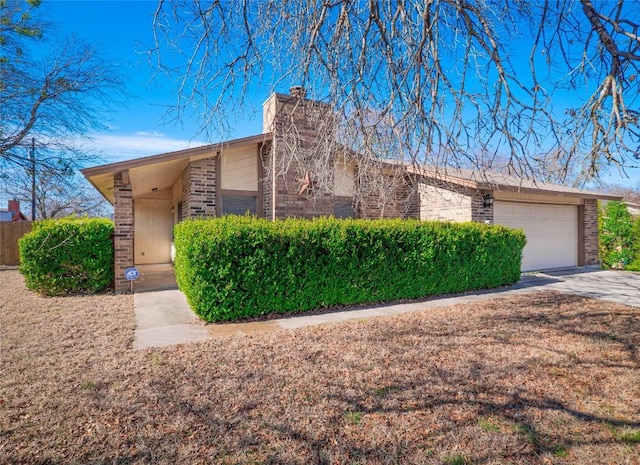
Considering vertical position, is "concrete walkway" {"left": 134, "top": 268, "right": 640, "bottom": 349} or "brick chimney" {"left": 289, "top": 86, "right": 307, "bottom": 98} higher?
"brick chimney" {"left": 289, "top": 86, "right": 307, "bottom": 98}

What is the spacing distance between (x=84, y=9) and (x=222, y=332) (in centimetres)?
533

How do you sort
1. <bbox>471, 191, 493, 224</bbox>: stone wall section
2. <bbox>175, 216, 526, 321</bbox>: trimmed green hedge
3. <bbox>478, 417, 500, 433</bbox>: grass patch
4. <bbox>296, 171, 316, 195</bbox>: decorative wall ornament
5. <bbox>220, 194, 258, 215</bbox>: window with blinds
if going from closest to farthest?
<bbox>478, 417, 500, 433</bbox>: grass patch < <bbox>175, 216, 526, 321</bbox>: trimmed green hedge < <bbox>296, 171, 316, 195</bbox>: decorative wall ornament < <bbox>220, 194, 258, 215</bbox>: window with blinds < <bbox>471, 191, 493, 224</bbox>: stone wall section

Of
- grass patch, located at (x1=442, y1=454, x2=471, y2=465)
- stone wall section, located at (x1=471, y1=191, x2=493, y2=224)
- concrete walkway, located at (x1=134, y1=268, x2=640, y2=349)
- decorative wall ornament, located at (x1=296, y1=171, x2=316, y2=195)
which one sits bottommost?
grass patch, located at (x1=442, y1=454, x2=471, y2=465)

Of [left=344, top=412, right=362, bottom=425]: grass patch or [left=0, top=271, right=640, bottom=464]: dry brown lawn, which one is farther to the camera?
[left=344, top=412, right=362, bottom=425]: grass patch

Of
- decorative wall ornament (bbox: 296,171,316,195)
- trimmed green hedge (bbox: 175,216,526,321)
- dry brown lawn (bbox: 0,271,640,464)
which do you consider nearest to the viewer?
dry brown lawn (bbox: 0,271,640,464)

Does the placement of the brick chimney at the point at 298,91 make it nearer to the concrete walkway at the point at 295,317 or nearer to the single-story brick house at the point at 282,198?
the single-story brick house at the point at 282,198

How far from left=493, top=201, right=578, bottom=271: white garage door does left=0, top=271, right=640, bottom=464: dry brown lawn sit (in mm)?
6645

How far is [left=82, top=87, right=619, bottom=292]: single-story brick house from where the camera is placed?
802cm

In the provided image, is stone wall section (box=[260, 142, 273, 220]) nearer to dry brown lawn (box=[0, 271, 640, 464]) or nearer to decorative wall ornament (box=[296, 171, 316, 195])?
decorative wall ornament (box=[296, 171, 316, 195])

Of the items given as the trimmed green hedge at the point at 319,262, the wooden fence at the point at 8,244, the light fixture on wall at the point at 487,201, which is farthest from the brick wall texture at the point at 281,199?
the wooden fence at the point at 8,244

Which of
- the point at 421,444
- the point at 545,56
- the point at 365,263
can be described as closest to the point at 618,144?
the point at 545,56

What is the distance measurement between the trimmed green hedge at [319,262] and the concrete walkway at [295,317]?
0.31m

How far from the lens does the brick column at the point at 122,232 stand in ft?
26.7

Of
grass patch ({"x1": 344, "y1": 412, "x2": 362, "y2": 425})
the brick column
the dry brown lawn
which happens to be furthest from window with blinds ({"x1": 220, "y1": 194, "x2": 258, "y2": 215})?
grass patch ({"x1": 344, "y1": 412, "x2": 362, "y2": 425})
